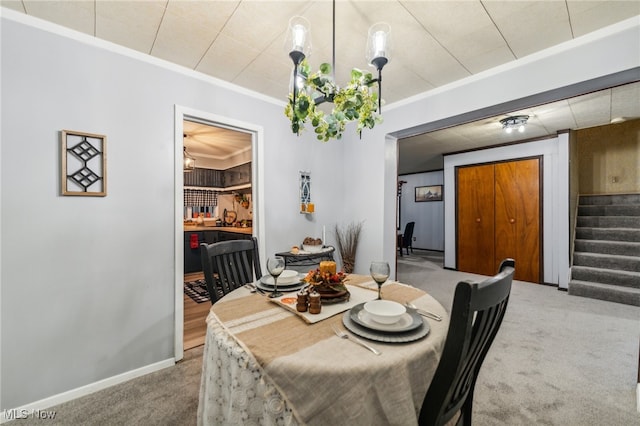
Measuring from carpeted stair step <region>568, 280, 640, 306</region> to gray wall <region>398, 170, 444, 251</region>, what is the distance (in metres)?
3.84

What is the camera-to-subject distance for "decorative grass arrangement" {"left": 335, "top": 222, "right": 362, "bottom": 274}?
3.18 metres

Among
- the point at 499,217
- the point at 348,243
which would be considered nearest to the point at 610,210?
the point at 499,217

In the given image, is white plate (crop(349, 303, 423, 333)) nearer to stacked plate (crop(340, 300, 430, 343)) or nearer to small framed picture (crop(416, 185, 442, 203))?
stacked plate (crop(340, 300, 430, 343))

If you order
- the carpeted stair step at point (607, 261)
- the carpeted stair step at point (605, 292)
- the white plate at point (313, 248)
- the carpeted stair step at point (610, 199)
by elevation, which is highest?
the carpeted stair step at point (610, 199)

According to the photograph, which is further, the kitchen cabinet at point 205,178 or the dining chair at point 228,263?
the kitchen cabinet at point 205,178

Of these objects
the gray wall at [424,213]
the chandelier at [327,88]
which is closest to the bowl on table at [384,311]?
the chandelier at [327,88]

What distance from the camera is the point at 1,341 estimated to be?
5.08 ft

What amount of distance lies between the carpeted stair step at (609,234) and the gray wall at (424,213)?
3339 millimetres

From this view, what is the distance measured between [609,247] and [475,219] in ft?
5.91

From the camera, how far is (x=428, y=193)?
311 inches

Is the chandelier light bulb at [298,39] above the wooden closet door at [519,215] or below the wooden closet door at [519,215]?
above

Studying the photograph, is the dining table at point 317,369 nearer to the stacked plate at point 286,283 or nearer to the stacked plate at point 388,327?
the stacked plate at point 388,327

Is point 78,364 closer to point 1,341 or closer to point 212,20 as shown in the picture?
point 1,341

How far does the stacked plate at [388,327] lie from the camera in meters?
0.94
